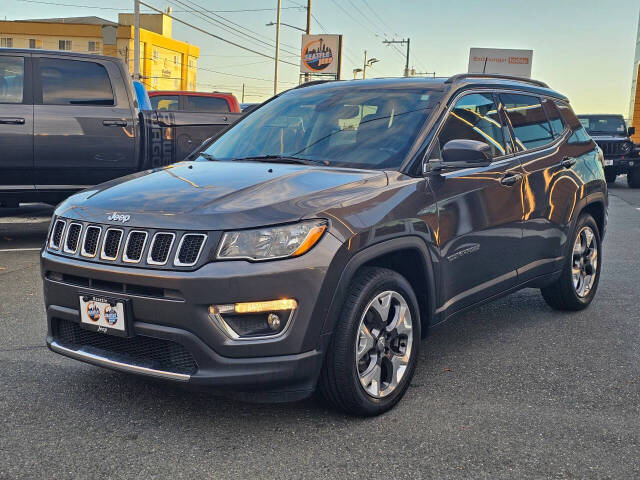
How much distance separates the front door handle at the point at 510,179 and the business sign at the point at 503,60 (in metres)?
31.7

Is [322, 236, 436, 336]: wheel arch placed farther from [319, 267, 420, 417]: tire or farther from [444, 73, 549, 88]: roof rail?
[444, 73, 549, 88]: roof rail

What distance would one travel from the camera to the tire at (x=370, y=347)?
328 cm

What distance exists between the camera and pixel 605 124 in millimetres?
20094

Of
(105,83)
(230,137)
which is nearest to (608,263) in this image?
(230,137)

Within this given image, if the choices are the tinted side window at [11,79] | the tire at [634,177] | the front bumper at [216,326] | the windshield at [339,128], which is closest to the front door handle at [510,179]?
the windshield at [339,128]

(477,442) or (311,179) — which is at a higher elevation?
(311,179)

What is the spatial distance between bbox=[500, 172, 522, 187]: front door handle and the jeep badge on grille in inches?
90.0

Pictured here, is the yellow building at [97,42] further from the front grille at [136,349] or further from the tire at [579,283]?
the front grille at [136,349]

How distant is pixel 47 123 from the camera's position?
768cm

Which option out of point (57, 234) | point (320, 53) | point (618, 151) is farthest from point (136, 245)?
point (320, 53)

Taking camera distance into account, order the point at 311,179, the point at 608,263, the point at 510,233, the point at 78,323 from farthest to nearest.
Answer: the point at 608,263
the point at 510,233
the point at 311,179
the point at 78,323

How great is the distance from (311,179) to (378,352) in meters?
0.89

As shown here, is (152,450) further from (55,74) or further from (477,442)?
(55,74)

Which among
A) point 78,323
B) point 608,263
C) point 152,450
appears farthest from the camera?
point 608,263
